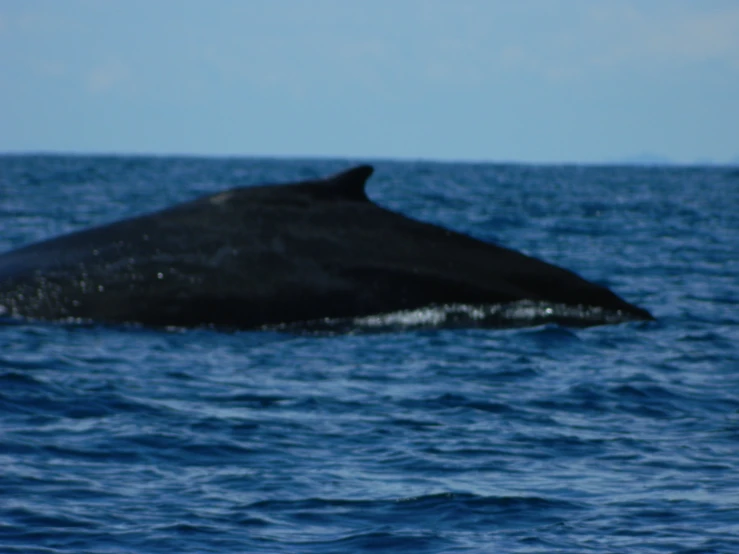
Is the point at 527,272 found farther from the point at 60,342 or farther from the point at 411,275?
the point at 60,342

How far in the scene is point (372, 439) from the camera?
9445 millimetres

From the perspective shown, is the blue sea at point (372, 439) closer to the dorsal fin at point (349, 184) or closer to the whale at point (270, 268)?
the whale at point (270, 268)

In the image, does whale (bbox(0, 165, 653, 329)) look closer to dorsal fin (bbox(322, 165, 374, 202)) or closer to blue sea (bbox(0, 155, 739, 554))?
dorsal fin (bbox(322, 165, 374, 202))

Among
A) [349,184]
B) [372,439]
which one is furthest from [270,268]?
[372,439]

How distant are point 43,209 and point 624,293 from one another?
73.5 feet

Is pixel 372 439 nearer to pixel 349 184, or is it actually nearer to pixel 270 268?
pixel 270 268

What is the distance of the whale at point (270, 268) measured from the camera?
13156 mm

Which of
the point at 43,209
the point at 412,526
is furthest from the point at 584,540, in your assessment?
the point at 43,209

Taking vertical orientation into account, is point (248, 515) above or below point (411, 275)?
below

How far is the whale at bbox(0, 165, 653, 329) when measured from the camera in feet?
43.2

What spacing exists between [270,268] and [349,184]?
45.5 inches

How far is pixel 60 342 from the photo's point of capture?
41.2 ft

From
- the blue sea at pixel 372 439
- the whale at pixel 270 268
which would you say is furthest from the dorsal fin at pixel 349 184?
the blue sea at pixel 372 439

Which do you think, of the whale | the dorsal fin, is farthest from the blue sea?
the dorsal fin
